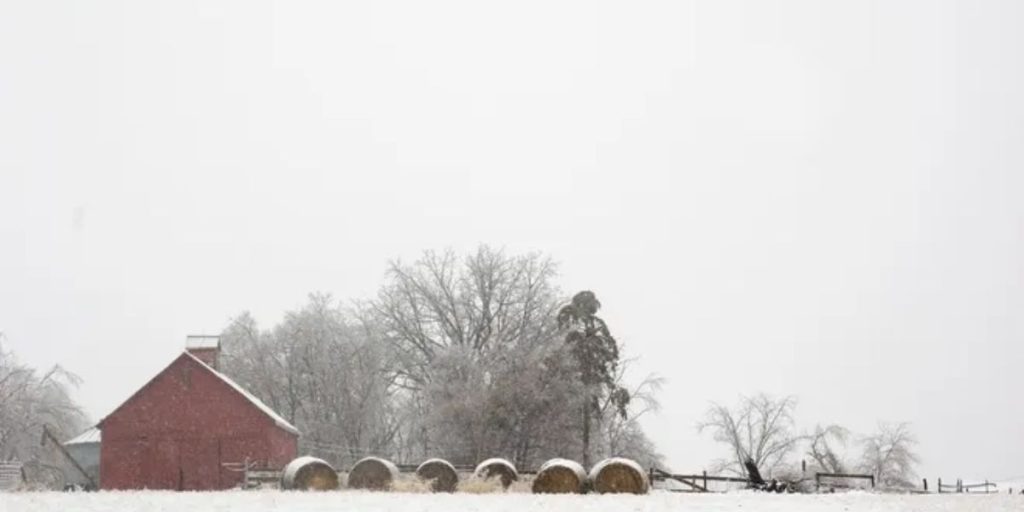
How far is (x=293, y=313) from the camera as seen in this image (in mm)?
81000

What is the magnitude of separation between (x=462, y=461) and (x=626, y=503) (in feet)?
119

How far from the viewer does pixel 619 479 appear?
32.3 m

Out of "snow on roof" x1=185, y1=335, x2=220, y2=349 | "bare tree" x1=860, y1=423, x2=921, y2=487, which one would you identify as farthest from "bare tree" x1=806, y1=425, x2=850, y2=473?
"snow on roof" x1=185, y1=335, x2=220, y2=349

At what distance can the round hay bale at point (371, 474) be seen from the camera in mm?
35219

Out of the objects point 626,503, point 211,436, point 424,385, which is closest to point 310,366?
point 424,385

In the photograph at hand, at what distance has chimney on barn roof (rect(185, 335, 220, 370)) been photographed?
57228 mm

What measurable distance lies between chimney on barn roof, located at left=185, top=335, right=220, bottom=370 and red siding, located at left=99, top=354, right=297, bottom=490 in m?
5.50

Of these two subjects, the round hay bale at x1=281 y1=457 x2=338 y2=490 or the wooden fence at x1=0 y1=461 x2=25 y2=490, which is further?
the wooden fence at x1=0 y1=461 x2=25 y2=490

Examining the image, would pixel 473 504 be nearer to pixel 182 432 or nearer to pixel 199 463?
pixel 199 463

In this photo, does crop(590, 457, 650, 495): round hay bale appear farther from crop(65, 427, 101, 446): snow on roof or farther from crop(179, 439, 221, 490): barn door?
crop(65, 427, 101, 446): snow on roof

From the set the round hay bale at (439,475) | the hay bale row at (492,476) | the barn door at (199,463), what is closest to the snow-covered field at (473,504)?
the hay bale row at (492,476)

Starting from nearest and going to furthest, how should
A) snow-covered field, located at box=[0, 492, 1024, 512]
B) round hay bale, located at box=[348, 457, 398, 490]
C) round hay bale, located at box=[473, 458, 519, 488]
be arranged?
1. snow-covered field, located at box=[0, 492, 1024, 512]
2. round hay bale, located at box=[348, 457, 398, 490]
3. round hay bale, located at box=[473, 458, 519, 488]

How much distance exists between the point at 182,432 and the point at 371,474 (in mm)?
19416

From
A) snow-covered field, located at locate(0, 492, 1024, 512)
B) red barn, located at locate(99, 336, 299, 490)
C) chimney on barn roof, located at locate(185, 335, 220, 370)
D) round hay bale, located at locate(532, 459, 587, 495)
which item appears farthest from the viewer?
chimney on barn roof, located at locate(185, 335, 220, 370)
